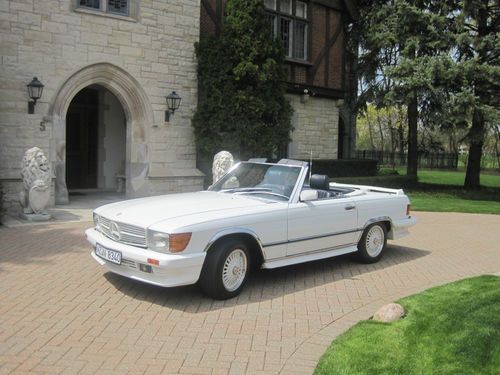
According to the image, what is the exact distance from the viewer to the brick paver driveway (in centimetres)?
408

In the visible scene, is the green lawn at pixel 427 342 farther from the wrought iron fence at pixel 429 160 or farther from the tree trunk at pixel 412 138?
the wrought iron fence at pixel 429 160

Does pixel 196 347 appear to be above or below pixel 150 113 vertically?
below

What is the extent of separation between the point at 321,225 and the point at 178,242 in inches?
86.7

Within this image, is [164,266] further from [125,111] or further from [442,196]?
[442,196]

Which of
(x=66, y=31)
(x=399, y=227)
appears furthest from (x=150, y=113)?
(x=399, y=227)

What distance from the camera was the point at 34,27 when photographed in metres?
12.3

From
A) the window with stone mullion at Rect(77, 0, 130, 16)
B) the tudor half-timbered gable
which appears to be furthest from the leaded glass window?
the tudor half-timbered gable

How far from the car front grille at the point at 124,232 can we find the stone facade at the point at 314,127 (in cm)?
1367

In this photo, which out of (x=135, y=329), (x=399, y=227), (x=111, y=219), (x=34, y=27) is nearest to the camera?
(x=135, y=329)

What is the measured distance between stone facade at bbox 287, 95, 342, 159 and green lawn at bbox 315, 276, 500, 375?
46.4 feet

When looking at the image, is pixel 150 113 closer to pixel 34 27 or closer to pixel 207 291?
pixel 34 27

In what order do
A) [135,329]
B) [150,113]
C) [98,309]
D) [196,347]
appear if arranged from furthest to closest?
[150,113] → [98,309] → [135,329] → [196,347]

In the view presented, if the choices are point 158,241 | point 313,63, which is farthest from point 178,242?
point 313,63

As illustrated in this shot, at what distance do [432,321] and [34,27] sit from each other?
11.4 meters
